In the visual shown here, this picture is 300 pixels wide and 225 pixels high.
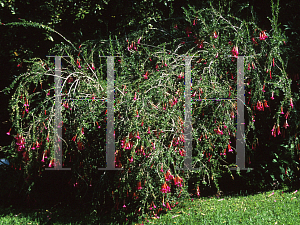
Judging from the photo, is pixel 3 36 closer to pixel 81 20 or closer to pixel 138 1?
pixel 81 20

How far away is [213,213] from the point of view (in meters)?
3.58

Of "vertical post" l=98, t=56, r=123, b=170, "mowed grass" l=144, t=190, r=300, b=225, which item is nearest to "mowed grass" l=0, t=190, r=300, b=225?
"mowed grass" l=144, t=190, r=300, b=225

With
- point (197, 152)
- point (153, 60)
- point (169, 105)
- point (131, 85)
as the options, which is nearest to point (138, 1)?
point (153, 60)

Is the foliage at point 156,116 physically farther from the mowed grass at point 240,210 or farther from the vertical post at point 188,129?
the mowed grass at point 240,210

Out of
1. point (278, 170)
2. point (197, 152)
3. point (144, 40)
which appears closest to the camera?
point (197, 152)

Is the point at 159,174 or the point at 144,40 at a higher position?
the point at 144,40

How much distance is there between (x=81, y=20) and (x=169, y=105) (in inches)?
89.4

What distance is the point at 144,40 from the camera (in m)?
4.63

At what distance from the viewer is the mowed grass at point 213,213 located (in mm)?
3391

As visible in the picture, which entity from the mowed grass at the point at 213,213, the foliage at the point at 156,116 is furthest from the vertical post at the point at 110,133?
the mowed grass at the point at 213,213

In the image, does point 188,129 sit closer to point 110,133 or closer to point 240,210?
point 110,133

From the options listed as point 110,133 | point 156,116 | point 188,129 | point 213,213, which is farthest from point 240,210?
point 110,133

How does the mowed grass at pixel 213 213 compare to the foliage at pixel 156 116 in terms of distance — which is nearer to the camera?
the foliage at pixel 156 116

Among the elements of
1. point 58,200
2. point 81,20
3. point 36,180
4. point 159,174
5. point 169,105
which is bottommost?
point 58,200
